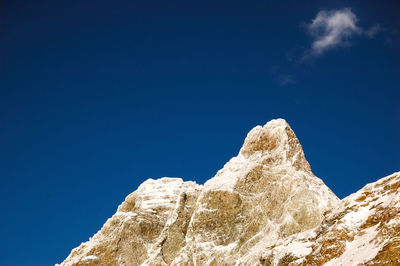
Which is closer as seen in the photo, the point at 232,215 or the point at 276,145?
the point at 232,215

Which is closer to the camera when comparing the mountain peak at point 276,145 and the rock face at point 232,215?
the rock face at point 232,215

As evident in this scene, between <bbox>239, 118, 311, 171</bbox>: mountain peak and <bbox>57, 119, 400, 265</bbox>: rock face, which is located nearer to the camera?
<bbox>57, 119, 400, 265</bbox>: rock face

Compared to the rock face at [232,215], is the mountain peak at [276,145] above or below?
above

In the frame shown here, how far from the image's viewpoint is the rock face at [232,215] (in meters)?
70.1

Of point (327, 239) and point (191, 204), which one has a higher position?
point (191, 204)

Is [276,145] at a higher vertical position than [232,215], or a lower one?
higher

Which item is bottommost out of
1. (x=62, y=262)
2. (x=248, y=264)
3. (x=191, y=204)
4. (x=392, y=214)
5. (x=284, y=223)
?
(x=392, y=214)

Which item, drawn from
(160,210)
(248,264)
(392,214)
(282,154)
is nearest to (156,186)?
(160,210)

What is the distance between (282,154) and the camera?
8094cm

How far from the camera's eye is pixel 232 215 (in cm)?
7675

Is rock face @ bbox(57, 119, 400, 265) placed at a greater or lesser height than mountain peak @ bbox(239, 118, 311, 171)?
lesser

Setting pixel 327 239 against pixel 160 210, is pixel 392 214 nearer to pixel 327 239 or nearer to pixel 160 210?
pixel 327 239

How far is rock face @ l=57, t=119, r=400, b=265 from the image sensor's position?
230ft

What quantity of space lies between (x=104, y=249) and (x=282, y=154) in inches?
1607
